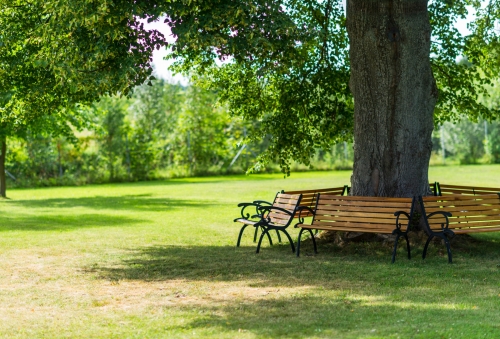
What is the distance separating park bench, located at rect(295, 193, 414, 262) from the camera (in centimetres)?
1168

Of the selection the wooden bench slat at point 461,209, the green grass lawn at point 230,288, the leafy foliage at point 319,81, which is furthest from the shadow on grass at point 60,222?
the wooden bench slat at point 461,209

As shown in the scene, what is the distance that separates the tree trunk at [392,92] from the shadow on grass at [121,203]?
36.3ft

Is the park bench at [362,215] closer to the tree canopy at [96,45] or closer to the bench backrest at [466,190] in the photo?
the tree canopy at [96,45]

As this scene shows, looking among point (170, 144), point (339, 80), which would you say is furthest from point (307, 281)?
point (170, 144)

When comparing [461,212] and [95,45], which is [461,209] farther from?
[95,45]

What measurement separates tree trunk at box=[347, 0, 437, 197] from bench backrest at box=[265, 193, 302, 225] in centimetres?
132

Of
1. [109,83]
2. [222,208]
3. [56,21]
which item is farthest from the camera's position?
[222,208]

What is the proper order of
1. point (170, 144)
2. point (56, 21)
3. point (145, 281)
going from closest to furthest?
point (145, 281), point (56, 21), point (170, 144)

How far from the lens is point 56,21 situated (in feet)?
39.1

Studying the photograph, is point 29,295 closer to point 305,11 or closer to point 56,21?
point 56,21

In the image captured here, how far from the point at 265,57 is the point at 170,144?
3992 cm

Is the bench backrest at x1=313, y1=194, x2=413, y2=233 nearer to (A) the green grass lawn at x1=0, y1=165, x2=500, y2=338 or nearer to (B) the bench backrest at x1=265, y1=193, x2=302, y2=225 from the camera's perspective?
(B) the bench backrest at x1=265, y1=193, x2=302, y2=225

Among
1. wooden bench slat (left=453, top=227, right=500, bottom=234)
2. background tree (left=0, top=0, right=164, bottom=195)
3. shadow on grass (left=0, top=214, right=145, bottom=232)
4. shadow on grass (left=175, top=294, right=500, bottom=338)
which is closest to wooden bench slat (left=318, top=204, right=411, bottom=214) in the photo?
wooden bench slat (left=453, top=227, right=500, bottom=234)

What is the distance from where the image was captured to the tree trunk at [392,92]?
12.6 metres
